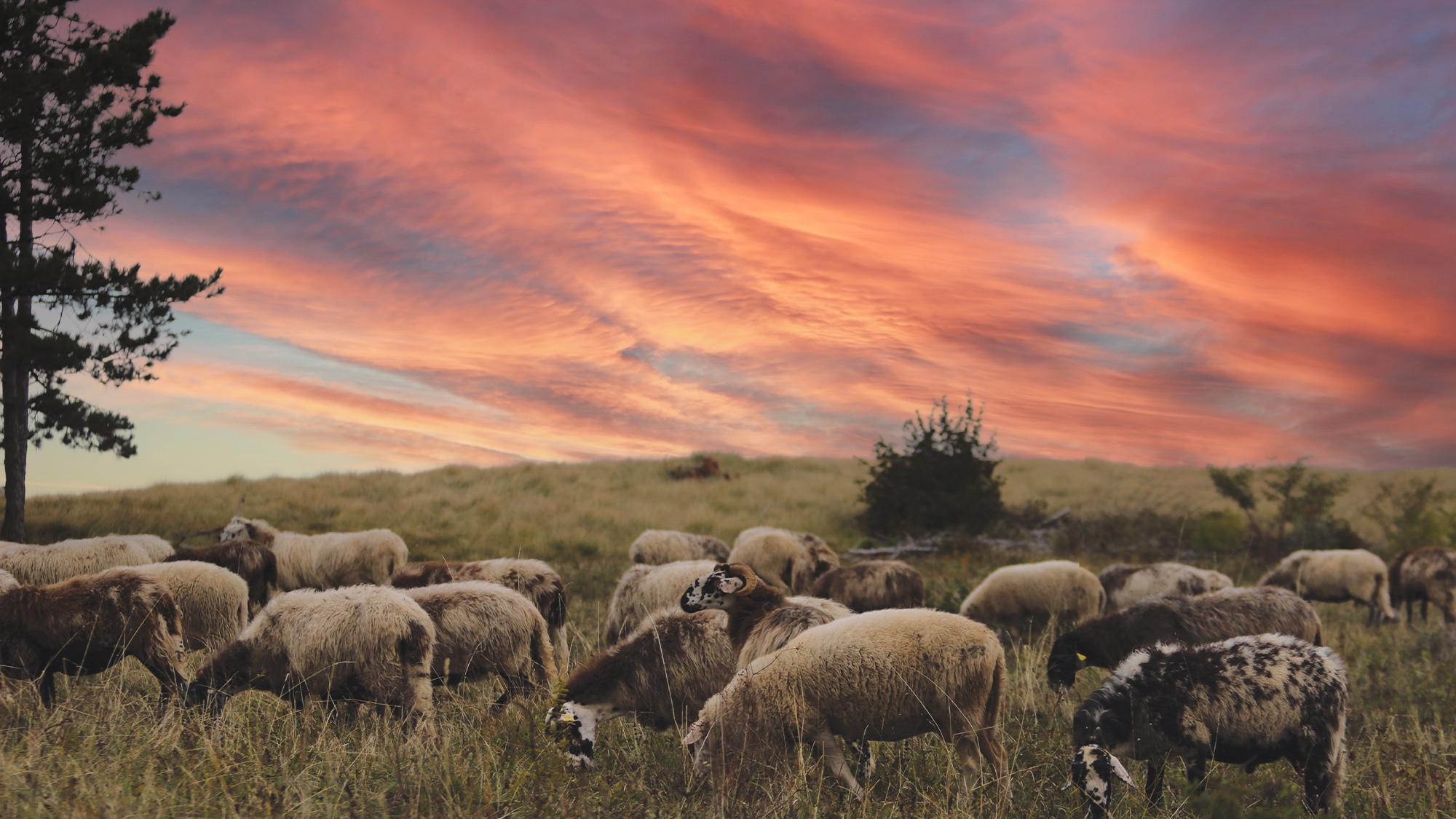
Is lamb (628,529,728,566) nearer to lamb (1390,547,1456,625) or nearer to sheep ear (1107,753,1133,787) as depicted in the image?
sheep ear (1107,753,1133,787)

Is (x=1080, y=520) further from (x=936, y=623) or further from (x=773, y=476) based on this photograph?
(x=936, y=623)

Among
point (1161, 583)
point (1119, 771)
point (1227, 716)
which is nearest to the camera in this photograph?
point (1119, 771)

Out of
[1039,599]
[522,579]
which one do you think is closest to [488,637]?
[522,579]

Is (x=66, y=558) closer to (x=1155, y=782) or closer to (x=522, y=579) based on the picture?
(x=522, y=579)

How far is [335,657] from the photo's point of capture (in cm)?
744

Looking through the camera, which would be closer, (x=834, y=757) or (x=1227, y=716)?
(x=834, y=757)

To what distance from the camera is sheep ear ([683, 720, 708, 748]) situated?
18.6 feet

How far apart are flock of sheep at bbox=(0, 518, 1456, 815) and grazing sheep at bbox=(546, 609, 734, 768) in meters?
0.02

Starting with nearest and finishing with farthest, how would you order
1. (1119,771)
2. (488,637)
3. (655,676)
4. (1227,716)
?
(1119,771)
(1227,716)
(655,676)
(488,637)

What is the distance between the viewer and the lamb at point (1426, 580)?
18422 millimetres

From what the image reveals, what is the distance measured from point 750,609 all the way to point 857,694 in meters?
1.75

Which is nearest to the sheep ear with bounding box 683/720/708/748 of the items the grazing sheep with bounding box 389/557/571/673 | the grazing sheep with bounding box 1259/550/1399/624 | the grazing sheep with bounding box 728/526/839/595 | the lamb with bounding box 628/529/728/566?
the grazing sheep with bounding box 389/557/571/673

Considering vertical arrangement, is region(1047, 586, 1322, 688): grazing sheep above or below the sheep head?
below

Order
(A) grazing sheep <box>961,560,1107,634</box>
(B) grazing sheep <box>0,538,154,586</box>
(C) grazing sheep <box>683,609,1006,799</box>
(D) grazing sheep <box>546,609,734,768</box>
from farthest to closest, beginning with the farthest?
(A) grazing sheep <box>961,560,1107,634</box>, (B) grazing sheep <box>0,538,154,586</box>, (D) grazing sheep <box>546,609,734,768</box>, (C) grazing sheep <box>683,609,1006,799</box>
